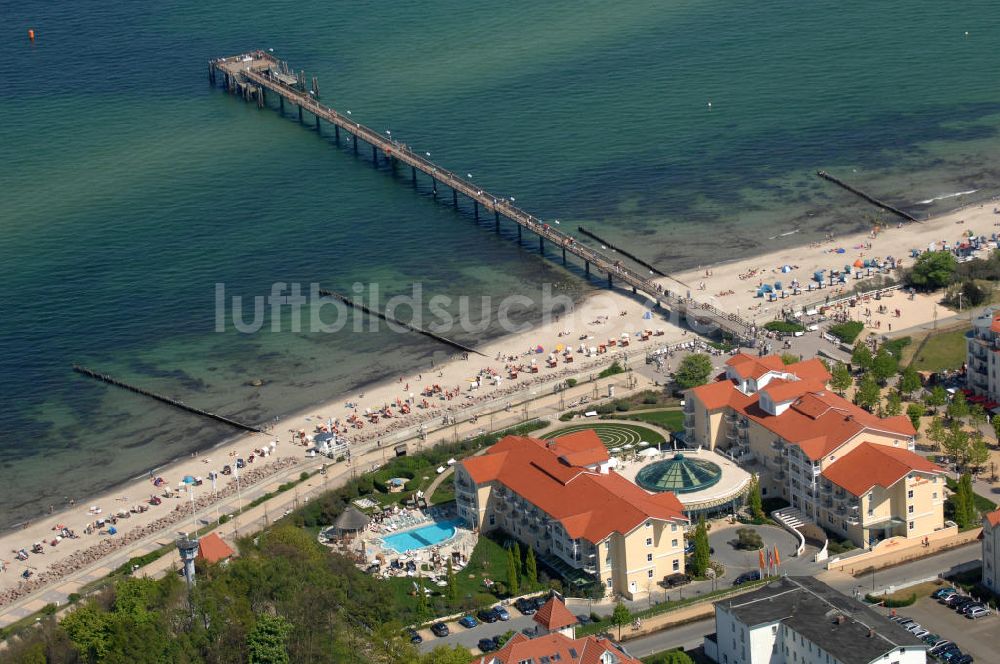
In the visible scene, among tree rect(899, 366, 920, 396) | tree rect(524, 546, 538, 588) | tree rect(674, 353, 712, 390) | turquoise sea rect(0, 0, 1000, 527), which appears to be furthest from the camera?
turquoise sea rect(0, 0, 1000, 527)

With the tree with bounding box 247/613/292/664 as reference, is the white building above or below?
below

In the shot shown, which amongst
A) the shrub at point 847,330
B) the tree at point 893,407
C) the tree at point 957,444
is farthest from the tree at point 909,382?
the shrub at point 847,330

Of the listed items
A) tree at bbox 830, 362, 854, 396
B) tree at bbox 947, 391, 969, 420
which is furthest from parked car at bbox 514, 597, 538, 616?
tree at bbox 947, 391, 969, 420

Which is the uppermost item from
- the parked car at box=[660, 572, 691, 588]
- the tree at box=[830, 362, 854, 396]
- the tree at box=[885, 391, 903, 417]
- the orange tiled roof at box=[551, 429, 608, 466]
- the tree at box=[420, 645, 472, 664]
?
the orange tiled roof at box=[551, 429, 608, 466]

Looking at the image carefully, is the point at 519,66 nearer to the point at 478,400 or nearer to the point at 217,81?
the point at 217,81

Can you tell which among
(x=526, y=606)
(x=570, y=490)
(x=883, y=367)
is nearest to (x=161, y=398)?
(x=570, y=490)

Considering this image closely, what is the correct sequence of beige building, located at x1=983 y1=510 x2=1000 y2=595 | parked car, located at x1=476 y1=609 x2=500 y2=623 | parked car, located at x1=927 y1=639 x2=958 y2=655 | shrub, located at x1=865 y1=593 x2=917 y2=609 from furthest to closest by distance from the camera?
1. parked car, located at x1=476 y1=609 x2=500 y2=623
2. beige building, located at x1=983 y1=510 x2=1000 y2=595
3. shrub, located at x1=865 y1=593 x2=917 y2=609
4. parked car, located at x1=927 y1=639 x2=958 y2=655

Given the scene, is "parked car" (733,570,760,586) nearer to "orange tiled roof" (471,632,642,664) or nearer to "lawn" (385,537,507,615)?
"orange tiled roof" (471,632,642,664)

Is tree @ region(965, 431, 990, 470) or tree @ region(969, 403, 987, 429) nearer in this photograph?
tree @ region(965, 431, 990, 470)
